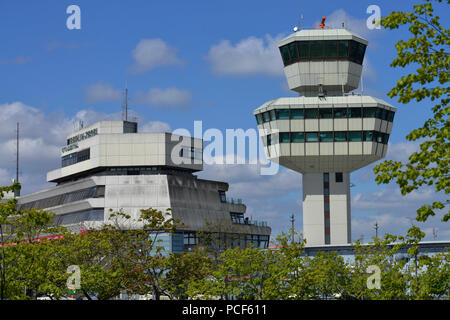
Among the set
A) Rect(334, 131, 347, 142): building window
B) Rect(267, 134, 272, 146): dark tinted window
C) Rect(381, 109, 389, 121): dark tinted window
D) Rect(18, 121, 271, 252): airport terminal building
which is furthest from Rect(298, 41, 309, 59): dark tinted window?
Rect(18, 121, 271, 252): airport terminal building

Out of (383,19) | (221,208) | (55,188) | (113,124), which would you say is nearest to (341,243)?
(221,208)

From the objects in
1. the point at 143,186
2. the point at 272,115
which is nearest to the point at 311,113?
the point at 272,115

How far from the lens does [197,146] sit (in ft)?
458

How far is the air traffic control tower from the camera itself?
11256cm

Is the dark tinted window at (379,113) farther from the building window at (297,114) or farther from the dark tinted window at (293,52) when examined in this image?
the dark tinted window at (293,52)

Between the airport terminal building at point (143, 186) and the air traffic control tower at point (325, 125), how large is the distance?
1876 centimetres

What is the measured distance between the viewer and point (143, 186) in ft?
420

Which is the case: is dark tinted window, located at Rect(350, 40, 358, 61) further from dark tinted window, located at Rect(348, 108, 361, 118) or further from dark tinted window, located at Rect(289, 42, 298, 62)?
dark tinted window, located at Rect(348, 108, 361, 118)

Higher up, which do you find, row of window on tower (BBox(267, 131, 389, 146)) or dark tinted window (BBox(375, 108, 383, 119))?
dark tinted window (BBox(375, 108, 383, 119))

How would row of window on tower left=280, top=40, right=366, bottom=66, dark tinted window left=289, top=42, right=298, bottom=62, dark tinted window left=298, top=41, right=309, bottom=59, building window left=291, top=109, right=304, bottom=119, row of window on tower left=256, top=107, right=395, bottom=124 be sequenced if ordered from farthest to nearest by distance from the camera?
dark tinted window left=289, top=42, right=298, bottom=62 < dark tinted window left=298, top=41, right=309, bottom=59 < row of window on tower left=280, top=40, right=366, bottom=66 < building window left=291, top=109, right=304, bottom=119 < row of window on tower left=256, top=107, right=395, bottom=124

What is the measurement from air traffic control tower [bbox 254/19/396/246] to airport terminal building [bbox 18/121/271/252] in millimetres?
18765

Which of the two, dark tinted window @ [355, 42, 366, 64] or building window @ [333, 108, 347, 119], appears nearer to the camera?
building window @ [333, 108, 347, 119]
